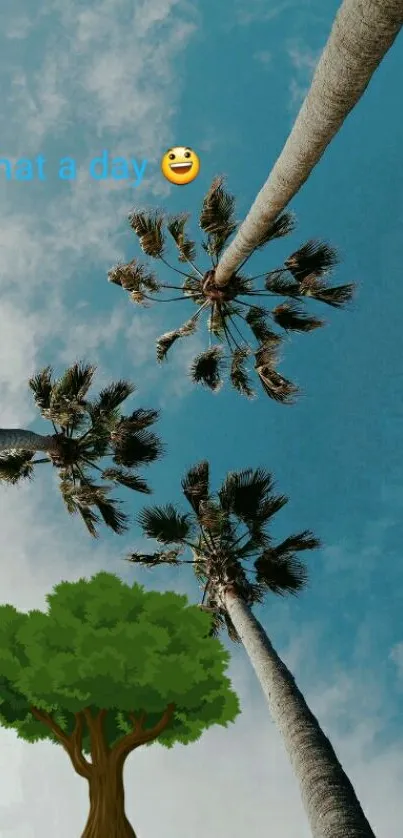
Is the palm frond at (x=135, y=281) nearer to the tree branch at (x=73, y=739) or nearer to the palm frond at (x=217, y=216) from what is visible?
the palm frond at (x=217, y=216)

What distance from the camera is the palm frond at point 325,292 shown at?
492 inches

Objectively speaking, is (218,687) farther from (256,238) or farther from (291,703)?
(256,238)

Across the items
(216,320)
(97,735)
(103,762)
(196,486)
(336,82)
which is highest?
(216,320)

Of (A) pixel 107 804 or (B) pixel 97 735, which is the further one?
(B) pixel 97 735

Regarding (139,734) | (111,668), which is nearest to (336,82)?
(111,668)

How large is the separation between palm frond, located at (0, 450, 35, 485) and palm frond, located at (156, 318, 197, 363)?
158 inches

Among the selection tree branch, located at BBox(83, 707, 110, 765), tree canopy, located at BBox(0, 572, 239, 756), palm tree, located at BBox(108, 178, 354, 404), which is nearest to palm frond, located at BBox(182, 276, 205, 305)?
palm tree, located at BBox(108, 178, 354, 404)

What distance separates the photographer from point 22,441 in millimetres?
11648

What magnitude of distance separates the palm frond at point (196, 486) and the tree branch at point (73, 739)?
8.79m

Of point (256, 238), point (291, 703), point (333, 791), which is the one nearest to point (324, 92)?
point (256, 238)

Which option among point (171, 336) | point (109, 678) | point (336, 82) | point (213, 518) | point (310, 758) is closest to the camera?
point (109, 678)

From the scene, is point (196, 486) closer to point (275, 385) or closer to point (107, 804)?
point (275, 385)

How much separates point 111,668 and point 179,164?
6.77 meters

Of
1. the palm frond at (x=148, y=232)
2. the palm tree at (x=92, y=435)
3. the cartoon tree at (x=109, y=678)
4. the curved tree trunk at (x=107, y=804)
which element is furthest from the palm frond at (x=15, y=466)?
the curved tree trunk at (x=107, y=804)
